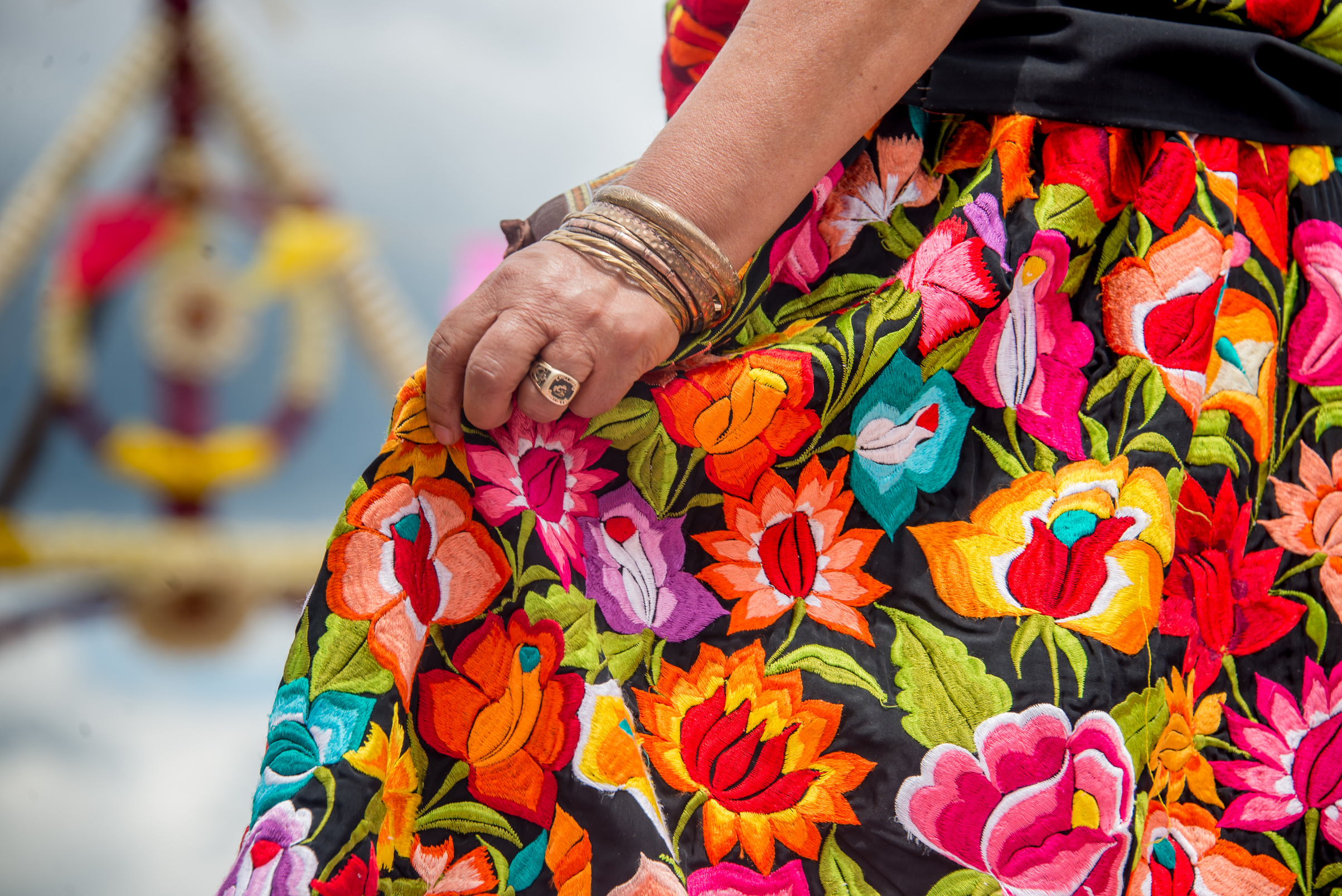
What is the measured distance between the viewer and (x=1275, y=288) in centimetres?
44

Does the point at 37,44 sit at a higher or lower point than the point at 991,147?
lower

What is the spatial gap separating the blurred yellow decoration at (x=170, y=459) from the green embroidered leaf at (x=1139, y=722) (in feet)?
8.01

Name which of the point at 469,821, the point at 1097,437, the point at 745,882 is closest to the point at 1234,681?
the point at 1097,437

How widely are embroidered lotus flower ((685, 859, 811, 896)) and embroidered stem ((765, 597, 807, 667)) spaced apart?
0.08 meters

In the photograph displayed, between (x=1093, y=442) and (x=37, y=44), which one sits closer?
(x=1093, y=442)

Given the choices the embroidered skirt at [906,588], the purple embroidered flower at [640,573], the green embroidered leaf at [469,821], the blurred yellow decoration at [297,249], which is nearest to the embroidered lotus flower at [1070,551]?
the embroidered skirt at [906,588]

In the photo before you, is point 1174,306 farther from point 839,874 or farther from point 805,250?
point 839,874

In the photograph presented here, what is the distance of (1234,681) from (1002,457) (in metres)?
0.16

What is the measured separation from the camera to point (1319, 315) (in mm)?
444

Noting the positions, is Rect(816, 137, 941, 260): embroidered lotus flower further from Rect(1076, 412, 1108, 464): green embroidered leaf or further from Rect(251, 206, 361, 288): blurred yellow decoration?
Rect(251, 206, 361, 288): blurred yellow decoration

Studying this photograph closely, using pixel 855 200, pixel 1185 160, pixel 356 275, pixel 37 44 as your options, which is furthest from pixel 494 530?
pixel 37 44

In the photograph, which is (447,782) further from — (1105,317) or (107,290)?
(107,290)

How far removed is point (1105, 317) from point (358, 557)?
359mm

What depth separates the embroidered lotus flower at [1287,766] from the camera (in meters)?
0.40
